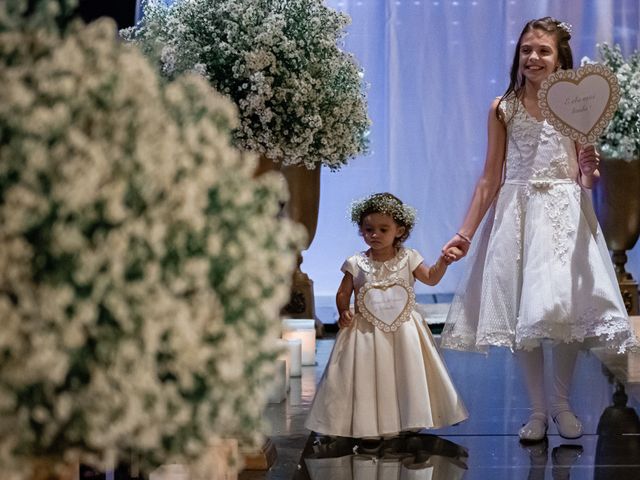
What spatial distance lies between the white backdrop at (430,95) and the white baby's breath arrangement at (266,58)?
362cm

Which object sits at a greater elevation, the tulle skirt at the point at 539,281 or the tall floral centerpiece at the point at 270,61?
the tall floral centerpiece at the point at 270,61

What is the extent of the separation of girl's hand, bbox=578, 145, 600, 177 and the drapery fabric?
14.3ft

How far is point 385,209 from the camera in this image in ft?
14.2

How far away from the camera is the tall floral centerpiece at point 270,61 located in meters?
4.68

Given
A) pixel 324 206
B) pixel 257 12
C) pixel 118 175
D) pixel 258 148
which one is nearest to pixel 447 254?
pixel 258 148

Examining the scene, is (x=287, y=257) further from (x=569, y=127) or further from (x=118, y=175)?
(x=569, y=127)

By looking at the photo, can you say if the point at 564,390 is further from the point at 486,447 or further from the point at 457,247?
the point at 457,247

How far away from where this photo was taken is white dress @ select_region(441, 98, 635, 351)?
416 cm

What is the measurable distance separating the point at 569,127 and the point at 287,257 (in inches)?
111

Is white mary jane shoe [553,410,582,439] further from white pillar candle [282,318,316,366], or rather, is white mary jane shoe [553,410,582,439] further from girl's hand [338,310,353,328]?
white pillar candle [282,318,316,366]

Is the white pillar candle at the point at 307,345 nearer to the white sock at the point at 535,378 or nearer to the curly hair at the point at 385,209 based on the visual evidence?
the curly hair at the point at 385,209

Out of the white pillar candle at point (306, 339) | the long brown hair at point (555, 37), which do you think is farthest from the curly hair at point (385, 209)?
the white pillar candle at point (306, 339)

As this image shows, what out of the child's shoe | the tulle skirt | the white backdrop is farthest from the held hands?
the white backdrop

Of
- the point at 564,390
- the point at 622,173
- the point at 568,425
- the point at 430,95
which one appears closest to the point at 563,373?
the point at 564,390
